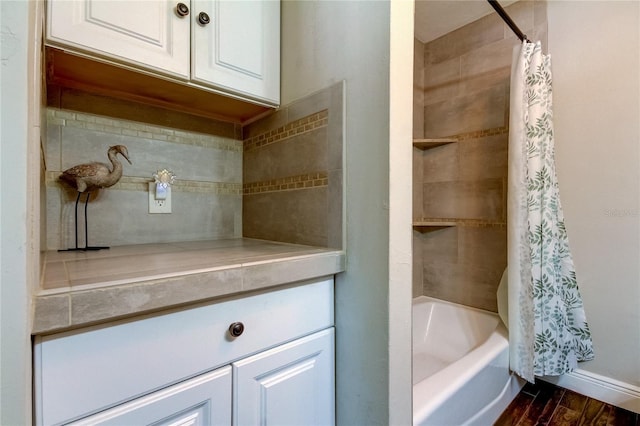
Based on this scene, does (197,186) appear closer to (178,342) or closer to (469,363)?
(178,342)

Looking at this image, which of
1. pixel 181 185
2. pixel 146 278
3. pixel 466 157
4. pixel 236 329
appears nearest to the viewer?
pixel 146 278

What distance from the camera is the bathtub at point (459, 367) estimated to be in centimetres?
98

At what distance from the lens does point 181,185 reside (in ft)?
3.67

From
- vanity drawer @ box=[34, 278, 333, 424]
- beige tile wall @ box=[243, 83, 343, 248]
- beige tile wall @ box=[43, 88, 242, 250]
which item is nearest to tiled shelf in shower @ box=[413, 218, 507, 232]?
beige tile wall @ box=[243, 83, 343, 248]

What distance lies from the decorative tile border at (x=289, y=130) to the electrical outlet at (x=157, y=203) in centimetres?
38

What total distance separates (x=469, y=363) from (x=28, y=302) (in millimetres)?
1346

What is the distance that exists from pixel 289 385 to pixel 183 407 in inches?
9.9

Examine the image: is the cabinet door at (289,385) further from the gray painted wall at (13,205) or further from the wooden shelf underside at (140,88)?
the wooden shelf underside at (140,88)

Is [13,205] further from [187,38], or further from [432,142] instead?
[432,142]

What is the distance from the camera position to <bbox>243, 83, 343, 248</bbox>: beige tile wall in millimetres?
849

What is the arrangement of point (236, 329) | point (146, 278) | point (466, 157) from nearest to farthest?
point (146, 278)
point (236, 329)
point (466, 157)

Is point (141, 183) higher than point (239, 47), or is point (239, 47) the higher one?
point (239, 47)

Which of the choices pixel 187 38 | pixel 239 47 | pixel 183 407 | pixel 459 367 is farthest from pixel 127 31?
pixel 459 367

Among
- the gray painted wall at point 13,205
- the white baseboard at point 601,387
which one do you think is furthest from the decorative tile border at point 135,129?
the white baseboard at point 601,387
